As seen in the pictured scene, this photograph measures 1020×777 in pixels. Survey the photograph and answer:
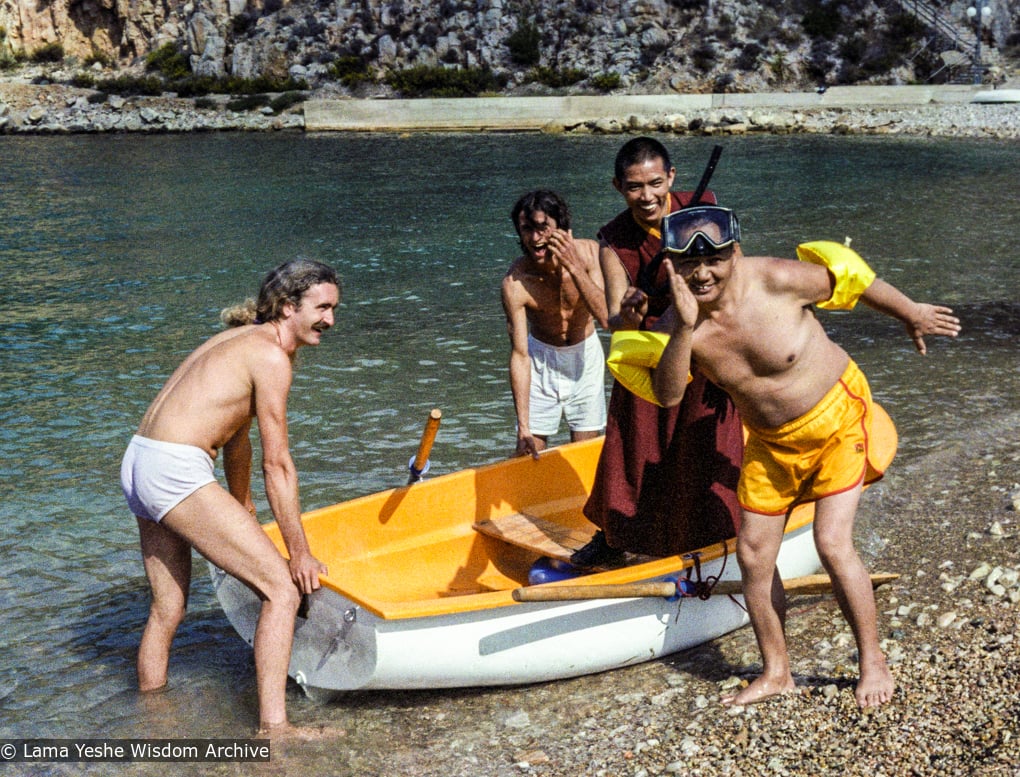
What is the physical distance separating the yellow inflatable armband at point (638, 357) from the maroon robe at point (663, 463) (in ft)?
2.17

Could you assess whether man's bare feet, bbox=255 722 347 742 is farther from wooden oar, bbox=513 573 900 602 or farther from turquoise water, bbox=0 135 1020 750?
wooden oar, bbox=513 573 900 602

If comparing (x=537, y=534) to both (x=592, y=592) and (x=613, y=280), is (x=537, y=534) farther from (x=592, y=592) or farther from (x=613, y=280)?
(x=613, y=280)

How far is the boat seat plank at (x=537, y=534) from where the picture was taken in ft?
19.7

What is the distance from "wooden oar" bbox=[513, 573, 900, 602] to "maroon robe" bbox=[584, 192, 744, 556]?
384mm

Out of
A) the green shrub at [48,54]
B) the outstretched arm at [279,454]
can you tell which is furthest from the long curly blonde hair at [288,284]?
the green shrub at [48,54]

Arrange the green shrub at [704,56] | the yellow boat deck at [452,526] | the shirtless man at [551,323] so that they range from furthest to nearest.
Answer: the green shrub at [704,56] → the shirtless man at [551,323] → the yellow boat deck at [452,526]

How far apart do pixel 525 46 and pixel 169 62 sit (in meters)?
18.8

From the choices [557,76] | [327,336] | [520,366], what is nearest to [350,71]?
[557,76]

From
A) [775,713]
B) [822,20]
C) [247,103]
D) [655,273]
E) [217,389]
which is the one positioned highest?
[655,273]

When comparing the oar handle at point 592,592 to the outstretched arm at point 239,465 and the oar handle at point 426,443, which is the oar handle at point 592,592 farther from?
the oar handle at point 426,443

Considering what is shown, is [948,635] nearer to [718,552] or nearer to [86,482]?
[718,552]

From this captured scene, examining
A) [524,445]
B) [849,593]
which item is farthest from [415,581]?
[849,593]

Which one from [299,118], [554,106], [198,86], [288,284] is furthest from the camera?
[198,86]

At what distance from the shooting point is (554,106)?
1746 inches
